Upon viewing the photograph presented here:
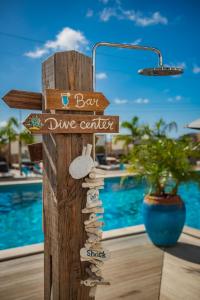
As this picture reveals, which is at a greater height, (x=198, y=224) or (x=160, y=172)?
(x=160, y=172)

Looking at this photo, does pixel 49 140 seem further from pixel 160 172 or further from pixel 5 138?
pixel 5 138

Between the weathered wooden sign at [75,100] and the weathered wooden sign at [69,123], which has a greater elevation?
the weathered wooden sign at [75,100]

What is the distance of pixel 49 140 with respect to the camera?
251 centimetres

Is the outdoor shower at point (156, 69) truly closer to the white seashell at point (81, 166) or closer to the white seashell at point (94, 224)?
the white seashell at point (81, 166)

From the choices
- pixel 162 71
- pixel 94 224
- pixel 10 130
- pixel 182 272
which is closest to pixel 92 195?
pixel 94 224

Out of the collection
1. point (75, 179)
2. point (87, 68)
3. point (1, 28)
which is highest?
point (1, 28)

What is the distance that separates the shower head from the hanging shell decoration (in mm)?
1428

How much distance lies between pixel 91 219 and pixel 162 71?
5.92ft

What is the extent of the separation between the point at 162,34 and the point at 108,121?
A: 51968 millimetres

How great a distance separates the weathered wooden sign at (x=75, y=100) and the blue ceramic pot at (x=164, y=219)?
2751 millimetres

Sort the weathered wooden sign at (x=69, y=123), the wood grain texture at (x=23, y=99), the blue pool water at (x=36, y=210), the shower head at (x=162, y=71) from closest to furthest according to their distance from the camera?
the weathered wooden sign at (x=69, y=123), the wood grain texture at (x=23, y=99), the shower head at (x=162, y=71), the blue pool water at (x=36, y=210)

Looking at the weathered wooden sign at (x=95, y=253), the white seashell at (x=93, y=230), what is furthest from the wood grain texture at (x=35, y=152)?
the weathered wooden sign at (x=95, y=253)

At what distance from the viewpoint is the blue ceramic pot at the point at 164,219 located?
484 centimetres

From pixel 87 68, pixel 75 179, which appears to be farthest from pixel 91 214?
pixel 87 68
